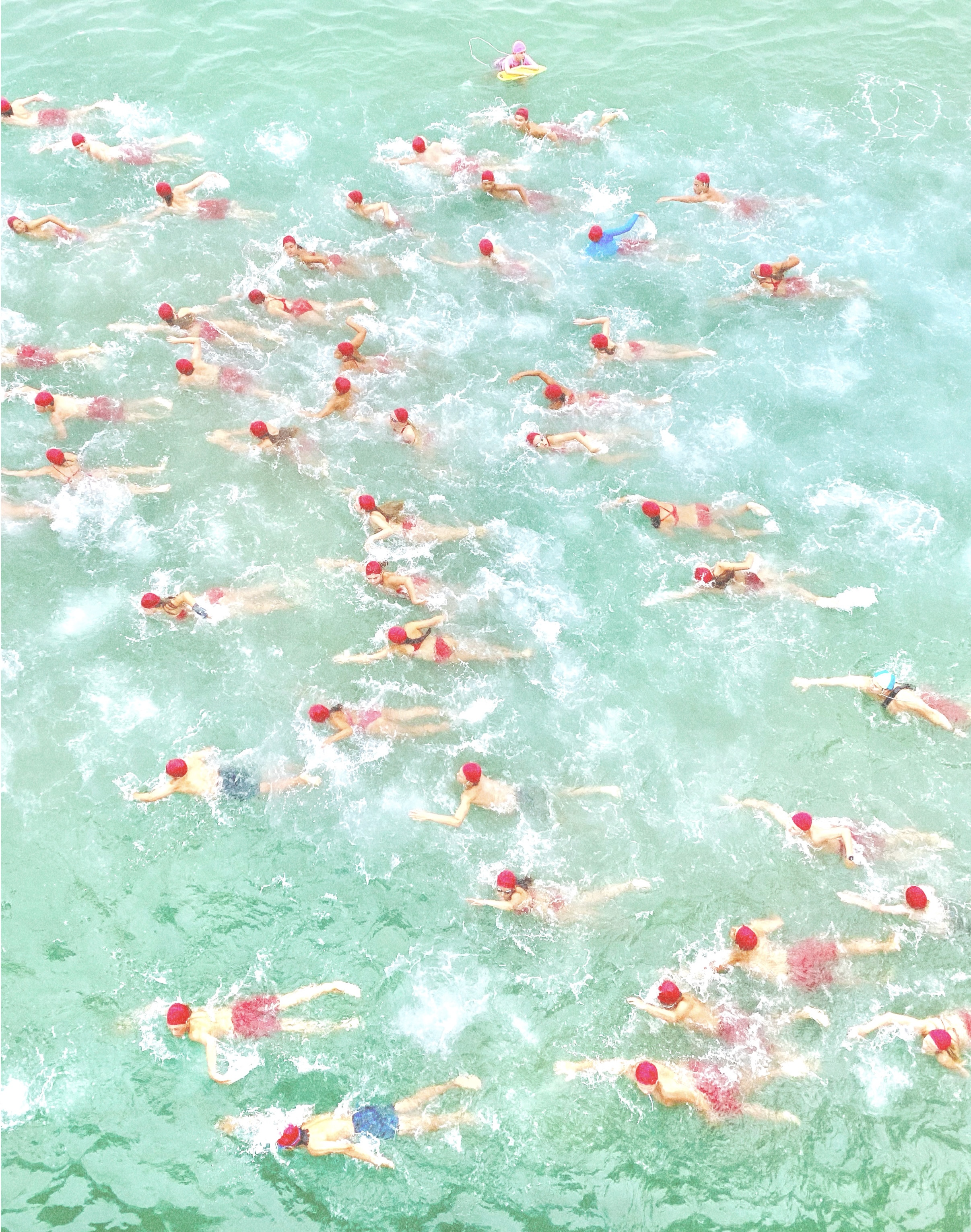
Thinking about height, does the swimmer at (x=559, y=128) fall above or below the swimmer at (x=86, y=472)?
above

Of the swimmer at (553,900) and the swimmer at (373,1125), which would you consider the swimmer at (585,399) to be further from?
the swimmer at (373,1125)

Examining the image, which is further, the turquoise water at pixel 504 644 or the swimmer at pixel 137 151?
the swimmer at pixel 137 151

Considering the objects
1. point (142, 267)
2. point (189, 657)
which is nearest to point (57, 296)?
point (142, 267)

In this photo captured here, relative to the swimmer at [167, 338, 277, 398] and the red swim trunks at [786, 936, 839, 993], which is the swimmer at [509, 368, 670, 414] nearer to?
the swimmer at [167, 338, 277, 398]

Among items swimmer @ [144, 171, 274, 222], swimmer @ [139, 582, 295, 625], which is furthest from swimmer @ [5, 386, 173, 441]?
swimmer @ [144, 171, 274, 222]

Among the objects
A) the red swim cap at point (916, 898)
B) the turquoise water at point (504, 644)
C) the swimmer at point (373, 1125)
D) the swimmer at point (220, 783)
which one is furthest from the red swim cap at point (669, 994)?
the swimmer at point (220, 783)

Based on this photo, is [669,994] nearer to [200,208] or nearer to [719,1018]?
[719,1018]
